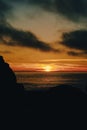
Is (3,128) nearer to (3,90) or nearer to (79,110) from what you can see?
(3,90)

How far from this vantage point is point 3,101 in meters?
34.6

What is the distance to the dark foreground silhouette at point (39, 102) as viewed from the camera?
113 ft

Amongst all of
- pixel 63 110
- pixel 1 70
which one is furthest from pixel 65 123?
pixel 1 70

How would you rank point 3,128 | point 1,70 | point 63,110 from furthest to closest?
point 1,70, point 63,110, point 3,128

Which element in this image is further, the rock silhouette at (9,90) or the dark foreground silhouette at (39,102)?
the rock silhouette at (9,90)

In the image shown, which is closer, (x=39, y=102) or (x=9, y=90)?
(x=39, y=102)

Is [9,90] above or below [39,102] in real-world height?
above

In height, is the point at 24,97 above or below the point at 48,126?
above

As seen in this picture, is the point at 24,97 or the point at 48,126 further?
the point at 24,97

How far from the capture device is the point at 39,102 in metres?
35.6

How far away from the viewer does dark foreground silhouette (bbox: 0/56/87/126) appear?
113 ft

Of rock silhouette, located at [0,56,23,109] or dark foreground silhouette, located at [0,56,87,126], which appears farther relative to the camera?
rock silhouette, located at [0,56,23,109]

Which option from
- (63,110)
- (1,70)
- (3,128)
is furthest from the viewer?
(1,70)

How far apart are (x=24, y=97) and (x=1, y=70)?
4.13 meters
